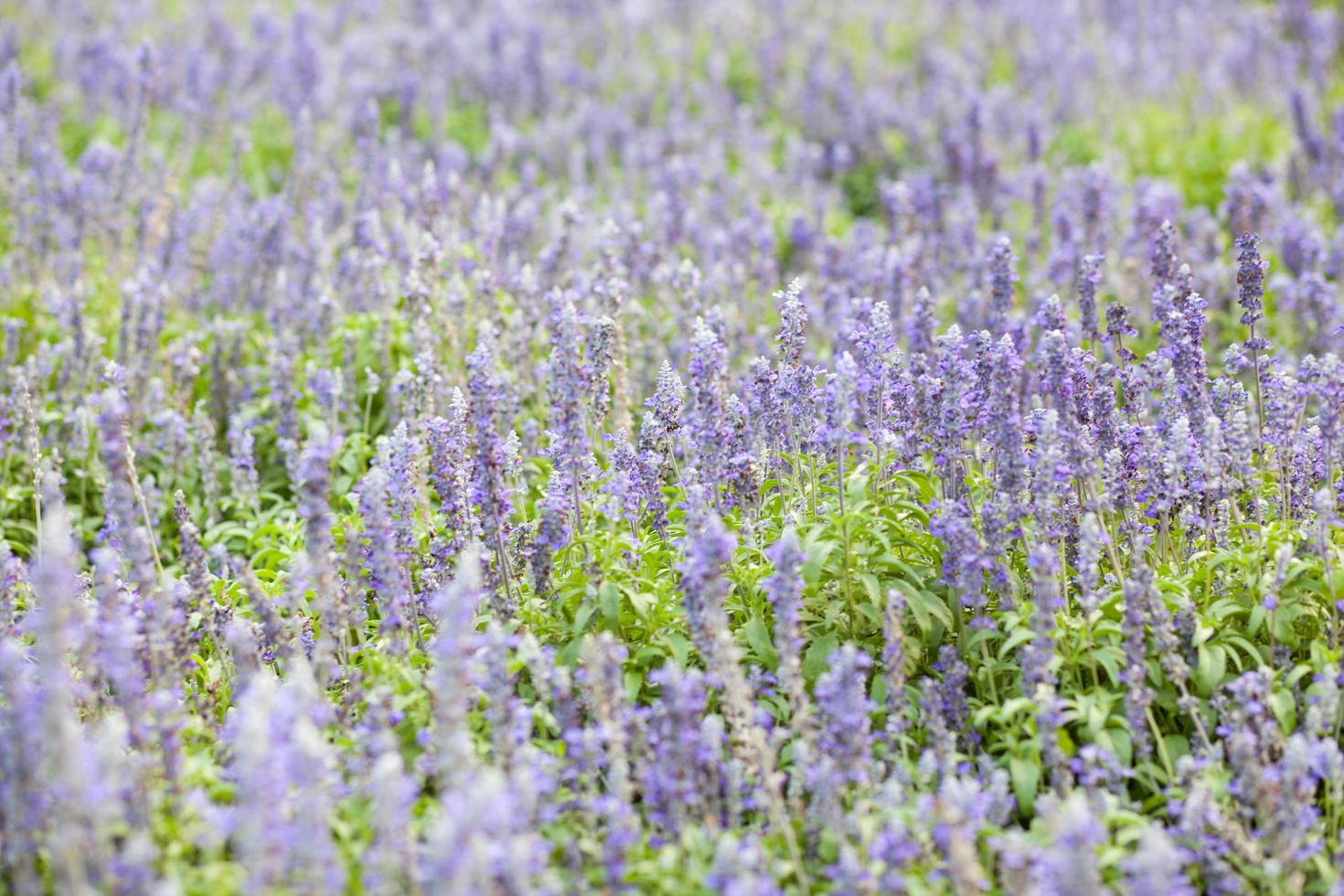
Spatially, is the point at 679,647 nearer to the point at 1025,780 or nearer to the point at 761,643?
the point at 761,643

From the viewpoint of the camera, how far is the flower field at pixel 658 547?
4.25 metres

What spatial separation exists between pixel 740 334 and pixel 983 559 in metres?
4.17

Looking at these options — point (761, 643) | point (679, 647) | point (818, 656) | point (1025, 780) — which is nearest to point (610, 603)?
point (679, 647)

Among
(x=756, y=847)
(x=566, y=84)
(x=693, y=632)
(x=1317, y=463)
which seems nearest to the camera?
(x=756, y=847)

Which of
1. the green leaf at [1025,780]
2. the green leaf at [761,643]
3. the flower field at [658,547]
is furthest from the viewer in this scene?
the green leaf at [761,643]

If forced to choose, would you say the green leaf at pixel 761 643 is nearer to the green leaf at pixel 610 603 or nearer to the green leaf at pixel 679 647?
the green leaf at pixel 679 647

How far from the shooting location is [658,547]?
6.00 meters

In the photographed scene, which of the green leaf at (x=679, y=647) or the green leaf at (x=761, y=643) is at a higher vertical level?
the green leaf at (x=679, y=647)

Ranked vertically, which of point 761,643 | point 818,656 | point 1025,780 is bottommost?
point 1025,780

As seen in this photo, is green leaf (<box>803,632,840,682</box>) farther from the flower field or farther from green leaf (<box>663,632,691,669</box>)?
green leaf (<box>663,632,691,669</box>)

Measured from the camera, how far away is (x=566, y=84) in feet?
51.5

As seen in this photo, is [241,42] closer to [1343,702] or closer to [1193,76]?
[1193,76]

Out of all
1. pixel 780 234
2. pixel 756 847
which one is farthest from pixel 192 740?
pixel 780 234

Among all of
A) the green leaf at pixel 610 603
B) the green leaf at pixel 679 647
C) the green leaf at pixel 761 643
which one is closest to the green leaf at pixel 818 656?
the green leaf at pixel 761 643
